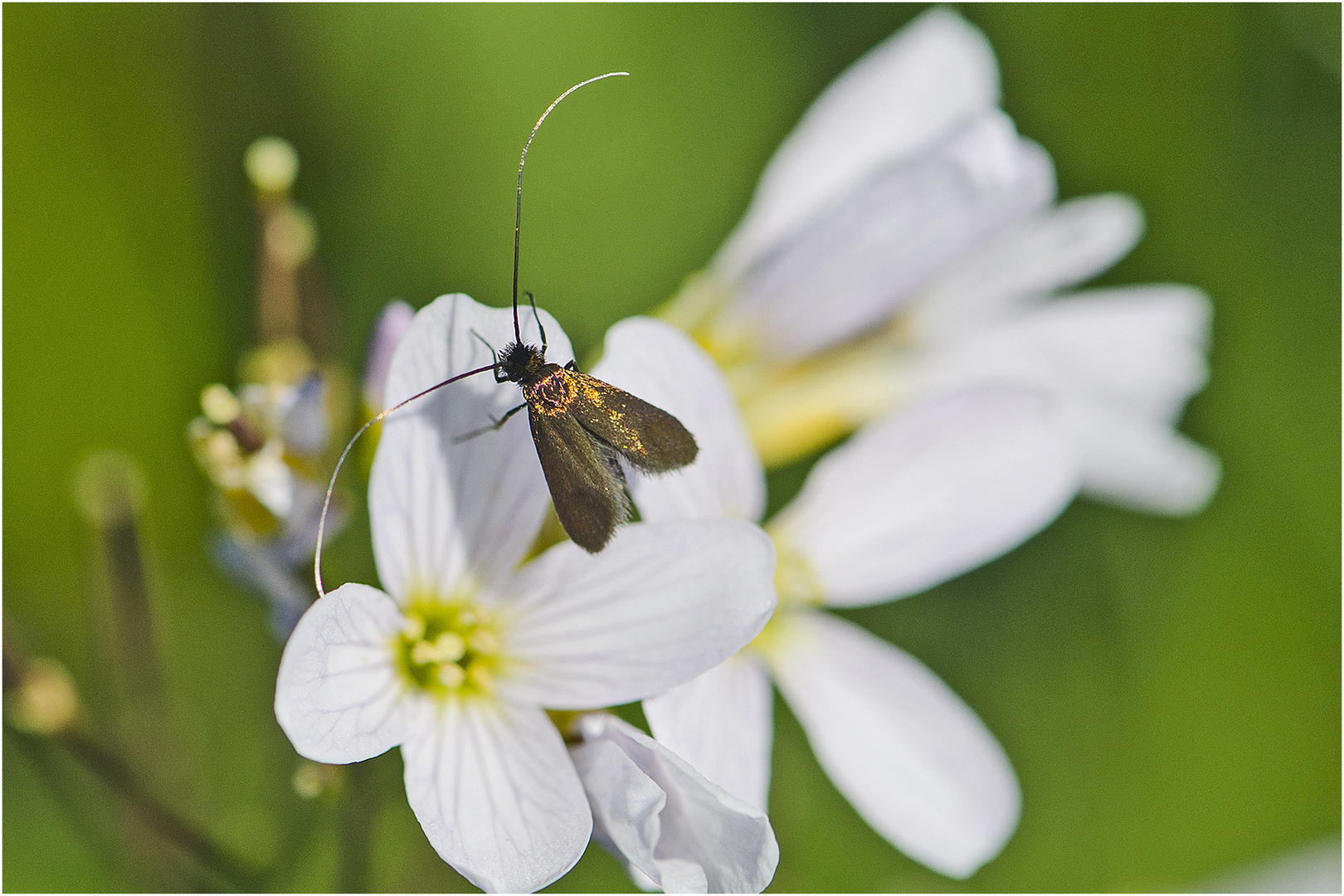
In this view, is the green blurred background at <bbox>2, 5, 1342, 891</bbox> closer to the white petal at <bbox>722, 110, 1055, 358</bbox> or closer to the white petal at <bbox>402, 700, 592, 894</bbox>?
the white petal at <bbox>722, 110, 1055, 358</bbox>

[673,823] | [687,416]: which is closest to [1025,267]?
[687,416]

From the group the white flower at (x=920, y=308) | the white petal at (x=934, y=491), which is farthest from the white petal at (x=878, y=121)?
the white petal at (x=934, y=491)

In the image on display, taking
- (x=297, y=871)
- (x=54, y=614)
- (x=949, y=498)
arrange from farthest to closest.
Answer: (x=54, y=614) → (x=297, y=871) → (x=949, y=498)

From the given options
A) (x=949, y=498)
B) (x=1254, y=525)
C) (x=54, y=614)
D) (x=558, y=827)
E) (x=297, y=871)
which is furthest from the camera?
(x=1254, y=525)

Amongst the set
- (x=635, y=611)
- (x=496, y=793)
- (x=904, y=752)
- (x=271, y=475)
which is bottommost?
(x=904, y=752)

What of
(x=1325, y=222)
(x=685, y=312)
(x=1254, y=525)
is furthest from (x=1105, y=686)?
(x=685, y=312)

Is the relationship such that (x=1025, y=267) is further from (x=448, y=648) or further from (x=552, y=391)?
(x=448, y=648)

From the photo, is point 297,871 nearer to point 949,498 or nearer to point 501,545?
point 501,545
